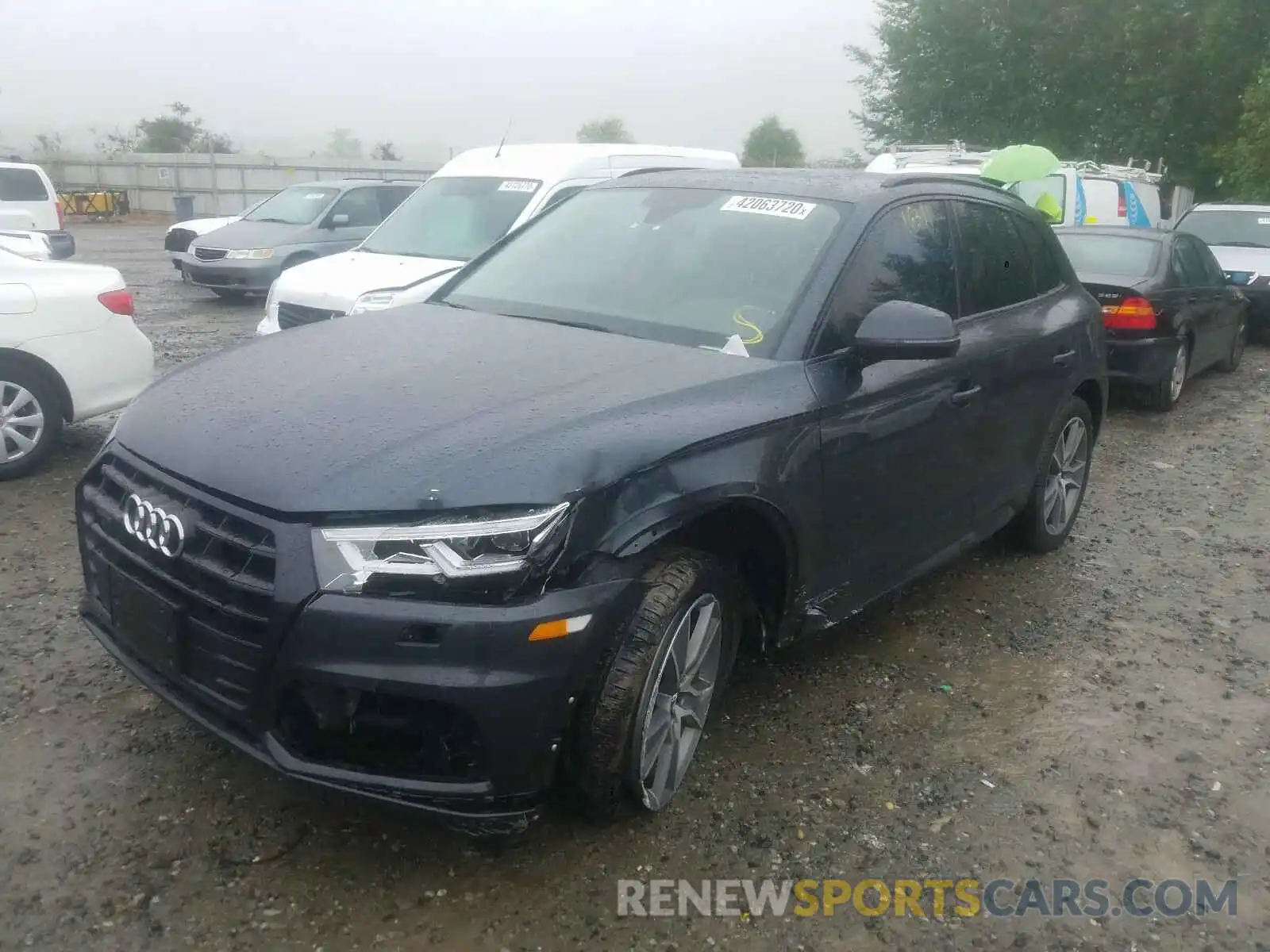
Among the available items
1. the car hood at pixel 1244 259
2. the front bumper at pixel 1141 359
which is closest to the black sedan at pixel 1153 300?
the front bumper at pixel 1141 359

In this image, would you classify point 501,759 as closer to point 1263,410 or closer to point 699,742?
point 699,742

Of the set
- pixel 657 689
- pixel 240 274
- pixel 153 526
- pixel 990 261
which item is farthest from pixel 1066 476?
pixel 240 274

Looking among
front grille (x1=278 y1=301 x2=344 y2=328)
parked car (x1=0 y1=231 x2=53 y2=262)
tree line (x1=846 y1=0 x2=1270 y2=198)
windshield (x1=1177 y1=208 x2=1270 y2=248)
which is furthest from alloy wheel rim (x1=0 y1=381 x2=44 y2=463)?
tree line (x1=846 y1=0 x2=1270 y2=198)

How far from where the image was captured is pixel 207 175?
38562mm

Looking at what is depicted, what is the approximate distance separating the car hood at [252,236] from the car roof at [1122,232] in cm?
921

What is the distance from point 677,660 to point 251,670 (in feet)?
3.66

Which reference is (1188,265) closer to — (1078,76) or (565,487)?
(565,487)

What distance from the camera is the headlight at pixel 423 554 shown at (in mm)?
2494

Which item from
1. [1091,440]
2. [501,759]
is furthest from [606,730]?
[1091,440]

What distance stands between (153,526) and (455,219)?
6.44 meters

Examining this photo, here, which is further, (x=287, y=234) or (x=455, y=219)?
(x=287, y=234)

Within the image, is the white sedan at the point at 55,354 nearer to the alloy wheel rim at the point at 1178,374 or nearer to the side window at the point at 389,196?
the alloy wheel rim at the point at 1178,374

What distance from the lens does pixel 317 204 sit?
584 inches

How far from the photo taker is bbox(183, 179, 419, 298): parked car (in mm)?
13680
